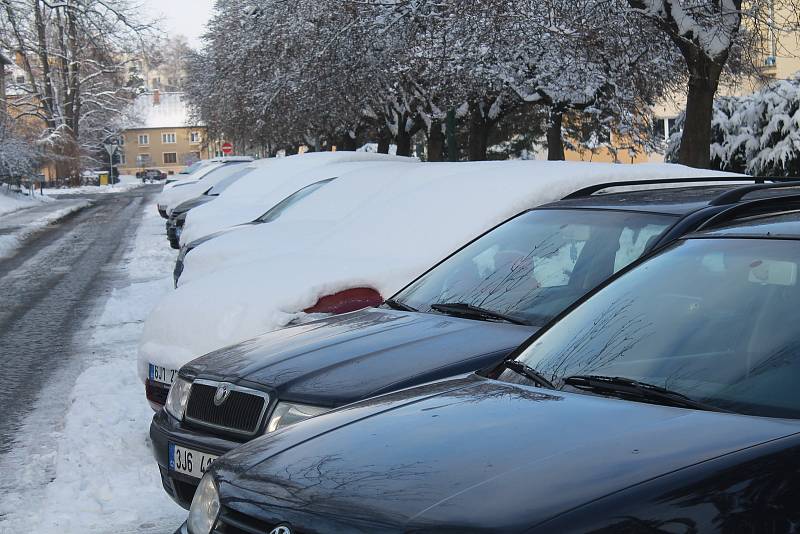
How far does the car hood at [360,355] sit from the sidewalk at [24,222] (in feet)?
61.4

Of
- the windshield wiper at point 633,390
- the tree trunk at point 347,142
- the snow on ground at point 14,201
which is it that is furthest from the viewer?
the snow on ground at point 14,201

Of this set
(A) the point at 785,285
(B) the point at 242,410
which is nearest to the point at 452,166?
(B) the point at 242,410

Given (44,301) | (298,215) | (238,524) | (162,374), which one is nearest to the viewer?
(238,524)

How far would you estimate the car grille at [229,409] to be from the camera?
14.7 ft

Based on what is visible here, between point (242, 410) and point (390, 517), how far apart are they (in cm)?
220

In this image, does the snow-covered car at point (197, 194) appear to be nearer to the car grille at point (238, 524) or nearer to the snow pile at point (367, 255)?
the snow pile at point (367, 255)

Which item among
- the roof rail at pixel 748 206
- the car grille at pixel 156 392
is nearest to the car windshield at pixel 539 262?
the roof rail at pixel 748 206

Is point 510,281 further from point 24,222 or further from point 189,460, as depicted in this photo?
point 24,222

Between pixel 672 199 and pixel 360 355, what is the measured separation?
1.82 m

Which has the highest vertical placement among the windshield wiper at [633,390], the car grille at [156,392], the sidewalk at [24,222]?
the windshield wiper at [633,390]

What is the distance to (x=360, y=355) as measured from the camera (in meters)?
4.68

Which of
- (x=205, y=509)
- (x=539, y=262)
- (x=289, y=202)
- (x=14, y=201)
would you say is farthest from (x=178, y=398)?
(x=14, y=201)

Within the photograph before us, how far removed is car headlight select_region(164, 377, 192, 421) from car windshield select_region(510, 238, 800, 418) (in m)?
1.86

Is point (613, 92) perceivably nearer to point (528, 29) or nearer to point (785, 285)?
point (528, 29)
